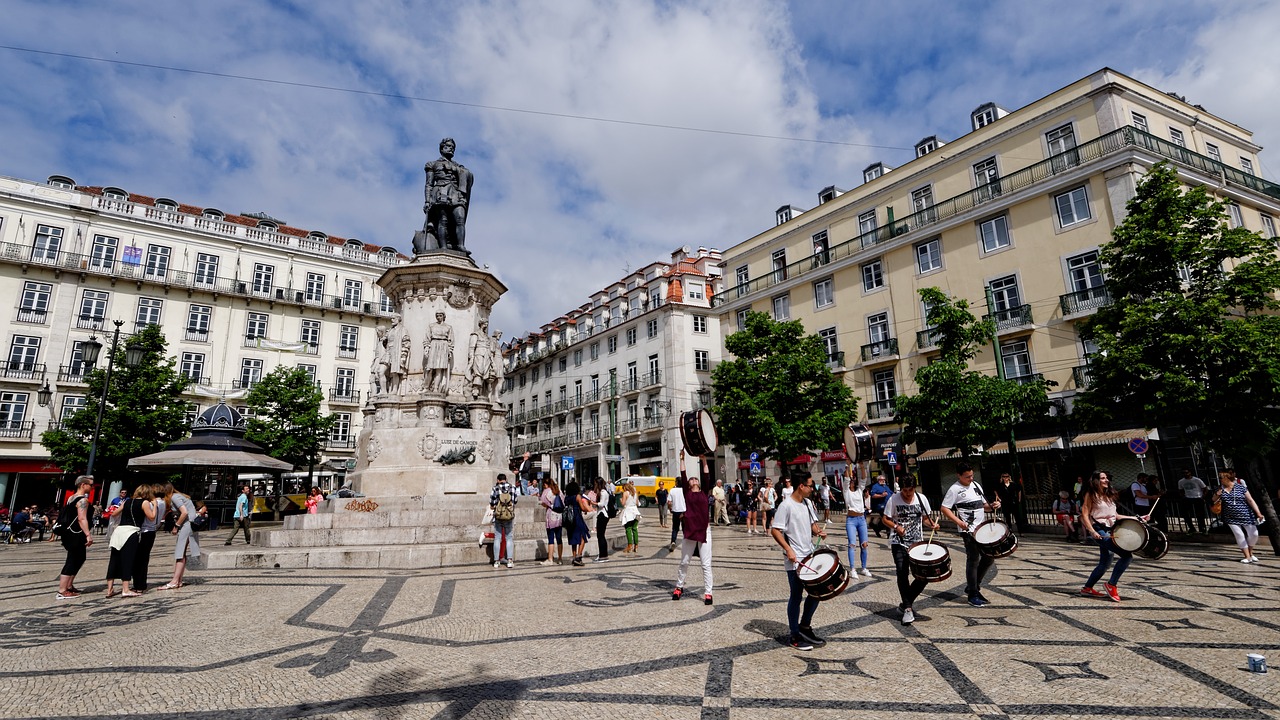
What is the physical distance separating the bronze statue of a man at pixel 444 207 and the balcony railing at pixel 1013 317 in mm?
20449

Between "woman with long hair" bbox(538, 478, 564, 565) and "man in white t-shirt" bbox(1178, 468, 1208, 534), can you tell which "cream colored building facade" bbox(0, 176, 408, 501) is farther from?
"man in white t-shirt" bbox(1178, 468, 1208, 534)

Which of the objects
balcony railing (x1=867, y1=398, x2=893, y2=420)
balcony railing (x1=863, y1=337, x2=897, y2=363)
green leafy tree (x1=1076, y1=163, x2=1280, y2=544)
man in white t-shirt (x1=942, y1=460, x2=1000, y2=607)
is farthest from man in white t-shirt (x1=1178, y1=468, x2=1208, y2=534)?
balcony railing (x1=863, y1=337, x2=897, y2=363)

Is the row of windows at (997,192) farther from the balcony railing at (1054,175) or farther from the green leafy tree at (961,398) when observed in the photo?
the green leafy tree at (961,398)

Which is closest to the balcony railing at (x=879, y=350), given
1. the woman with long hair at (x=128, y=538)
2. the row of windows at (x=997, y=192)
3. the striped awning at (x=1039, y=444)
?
the row of windows at (x=997, y=192)

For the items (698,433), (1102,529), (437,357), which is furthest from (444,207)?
(1102,529)

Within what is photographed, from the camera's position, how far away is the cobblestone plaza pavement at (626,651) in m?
4.00

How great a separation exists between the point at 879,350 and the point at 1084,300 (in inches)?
329

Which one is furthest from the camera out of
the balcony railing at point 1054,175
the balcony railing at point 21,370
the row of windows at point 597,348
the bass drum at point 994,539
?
the row of windows at point 597,348

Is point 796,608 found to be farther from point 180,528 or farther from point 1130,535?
point 180,528

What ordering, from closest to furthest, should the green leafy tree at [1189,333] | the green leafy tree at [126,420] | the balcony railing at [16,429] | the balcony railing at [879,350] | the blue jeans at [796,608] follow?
the blue jeans at [796,608] < the green leafy tree at [1189,333] < the green leafy tree at [126,420] < the balcony railing at [879,350] < the balcony railing at [16,429]

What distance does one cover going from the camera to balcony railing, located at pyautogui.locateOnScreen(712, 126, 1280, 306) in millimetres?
22828

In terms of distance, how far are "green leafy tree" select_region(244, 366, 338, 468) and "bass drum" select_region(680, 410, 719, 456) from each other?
27.6m

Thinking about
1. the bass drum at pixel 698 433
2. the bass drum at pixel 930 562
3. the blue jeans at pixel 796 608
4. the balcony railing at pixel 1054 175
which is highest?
the balcony railing at pixel 1054 175

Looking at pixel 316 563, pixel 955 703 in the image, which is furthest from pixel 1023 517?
pixel 316 563
